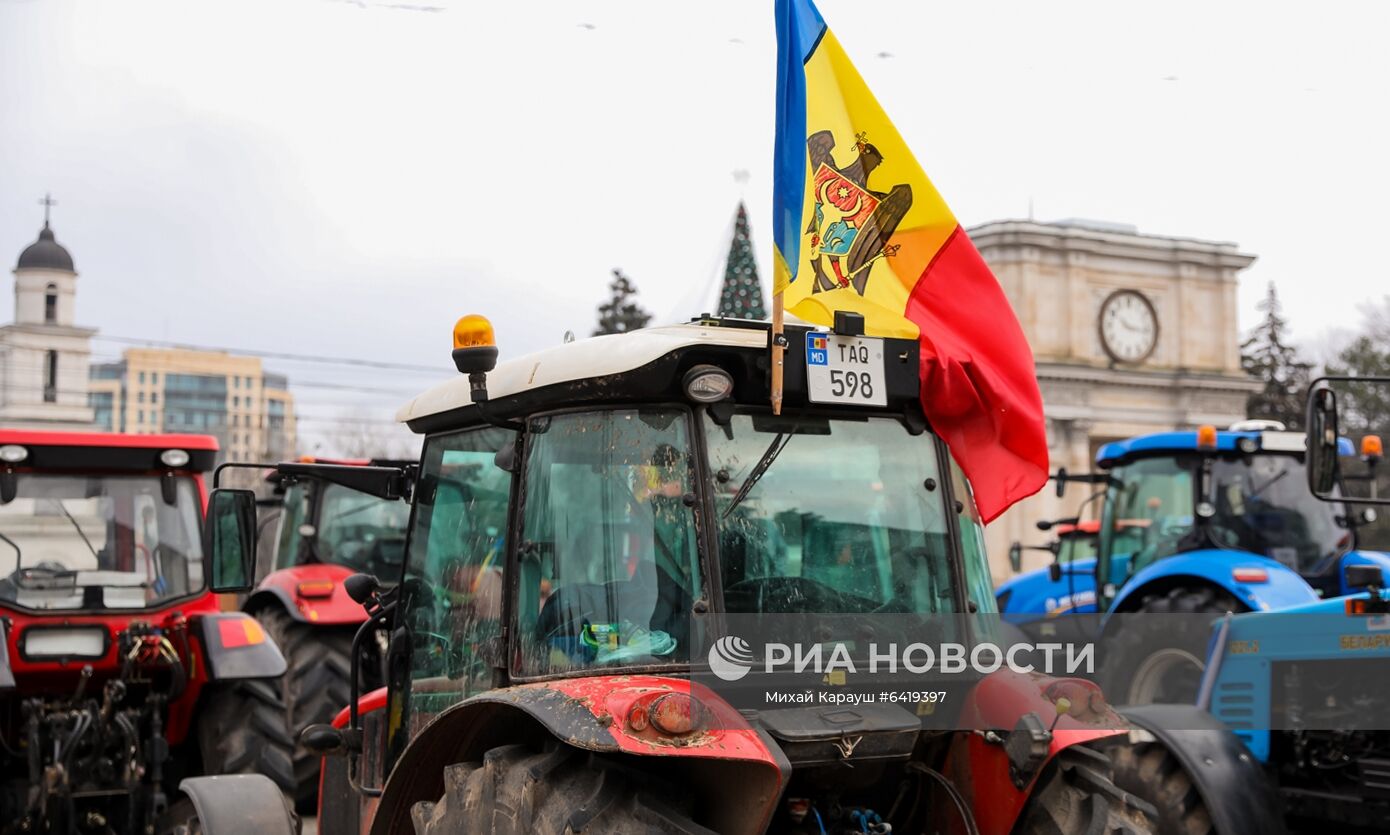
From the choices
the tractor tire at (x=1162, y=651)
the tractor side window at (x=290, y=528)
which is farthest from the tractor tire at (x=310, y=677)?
the tractor tire at (x=1162, y=651)

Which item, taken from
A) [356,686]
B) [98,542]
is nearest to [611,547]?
[356,686]

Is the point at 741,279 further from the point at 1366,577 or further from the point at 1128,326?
the point at 1128,326

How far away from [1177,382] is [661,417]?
35.8 meters

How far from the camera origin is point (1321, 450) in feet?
20.7

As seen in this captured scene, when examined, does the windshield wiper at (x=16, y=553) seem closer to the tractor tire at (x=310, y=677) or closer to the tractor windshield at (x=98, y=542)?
the tractor windshield at (x=98, y=542)

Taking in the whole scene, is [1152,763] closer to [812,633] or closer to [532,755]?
[812,633]

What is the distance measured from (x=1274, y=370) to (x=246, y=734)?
4176 centimetres

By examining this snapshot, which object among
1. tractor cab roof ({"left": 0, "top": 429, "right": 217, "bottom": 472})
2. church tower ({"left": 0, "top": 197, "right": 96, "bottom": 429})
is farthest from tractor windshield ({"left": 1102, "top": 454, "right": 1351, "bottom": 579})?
church tower ({"left": 0, "top": 197, "right": 96, "bottom": 429})

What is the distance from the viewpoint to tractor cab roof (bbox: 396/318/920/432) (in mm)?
4059

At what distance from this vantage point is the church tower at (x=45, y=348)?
162ft

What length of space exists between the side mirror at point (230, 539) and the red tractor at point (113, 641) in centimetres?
181

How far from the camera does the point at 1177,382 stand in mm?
37906

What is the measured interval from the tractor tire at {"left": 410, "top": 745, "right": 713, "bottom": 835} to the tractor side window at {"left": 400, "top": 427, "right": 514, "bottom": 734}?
56 centimetres

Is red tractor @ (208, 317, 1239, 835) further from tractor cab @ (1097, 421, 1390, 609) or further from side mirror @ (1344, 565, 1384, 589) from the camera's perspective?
tractor cab @ (1097, 421, 1390, 609)
